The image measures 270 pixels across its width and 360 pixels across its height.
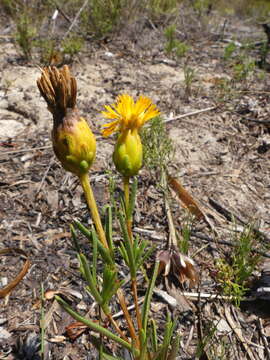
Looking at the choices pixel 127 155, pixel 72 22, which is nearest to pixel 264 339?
pixel 127 155

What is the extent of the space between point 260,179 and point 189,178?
2.09 feet

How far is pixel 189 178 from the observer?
8.87 ft

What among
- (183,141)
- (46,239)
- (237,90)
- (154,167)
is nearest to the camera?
(46,239)

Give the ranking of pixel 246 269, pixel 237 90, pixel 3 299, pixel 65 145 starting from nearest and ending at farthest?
pixel 65 145, pixel 3 299, pixel 246 269, pixel 237 90

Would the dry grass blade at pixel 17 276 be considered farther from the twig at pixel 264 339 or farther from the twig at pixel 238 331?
the twig at pixel 264 339

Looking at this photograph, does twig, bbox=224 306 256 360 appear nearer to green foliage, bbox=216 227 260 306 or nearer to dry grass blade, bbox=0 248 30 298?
green foliage, bbox=216 227 260 306

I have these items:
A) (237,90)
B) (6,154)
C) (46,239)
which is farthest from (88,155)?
(237,90)

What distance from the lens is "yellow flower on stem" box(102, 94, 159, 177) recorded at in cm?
112

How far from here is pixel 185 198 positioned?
2.43 m

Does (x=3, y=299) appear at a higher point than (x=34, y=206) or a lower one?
lower

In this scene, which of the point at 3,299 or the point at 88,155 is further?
the point at 3,299

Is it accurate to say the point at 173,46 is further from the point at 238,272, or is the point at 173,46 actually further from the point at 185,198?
the point at 238,272

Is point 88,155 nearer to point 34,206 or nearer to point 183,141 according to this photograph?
point 34,206

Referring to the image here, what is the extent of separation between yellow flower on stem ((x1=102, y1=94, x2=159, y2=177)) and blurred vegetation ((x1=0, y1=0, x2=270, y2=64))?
11.6 ft
